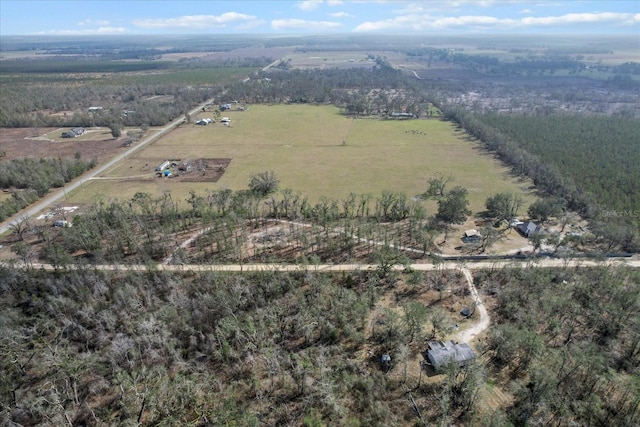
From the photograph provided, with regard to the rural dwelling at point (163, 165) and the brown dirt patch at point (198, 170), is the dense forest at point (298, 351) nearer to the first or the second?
the brown dirt patch at point (198, 170)

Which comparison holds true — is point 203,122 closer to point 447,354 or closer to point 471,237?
point 471,237

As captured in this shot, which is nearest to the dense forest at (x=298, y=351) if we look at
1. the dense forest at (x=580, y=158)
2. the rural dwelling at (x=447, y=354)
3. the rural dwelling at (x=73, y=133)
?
the rural dwelling at (x=447, y=354)

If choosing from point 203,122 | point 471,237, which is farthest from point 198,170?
point 471,237

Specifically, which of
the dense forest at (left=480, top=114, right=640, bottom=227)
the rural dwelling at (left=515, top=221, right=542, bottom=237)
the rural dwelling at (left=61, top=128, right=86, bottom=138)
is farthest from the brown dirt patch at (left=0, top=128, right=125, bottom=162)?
the dense forest at (left=480, top=114, right=640, bottom=227)

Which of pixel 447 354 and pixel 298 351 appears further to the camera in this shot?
pixel 298 351

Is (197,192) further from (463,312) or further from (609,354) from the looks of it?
(609,354)

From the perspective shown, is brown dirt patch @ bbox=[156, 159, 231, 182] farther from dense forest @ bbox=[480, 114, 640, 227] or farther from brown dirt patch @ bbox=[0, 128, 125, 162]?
dense forest @ bbox=[480, 114, 640, 227]
